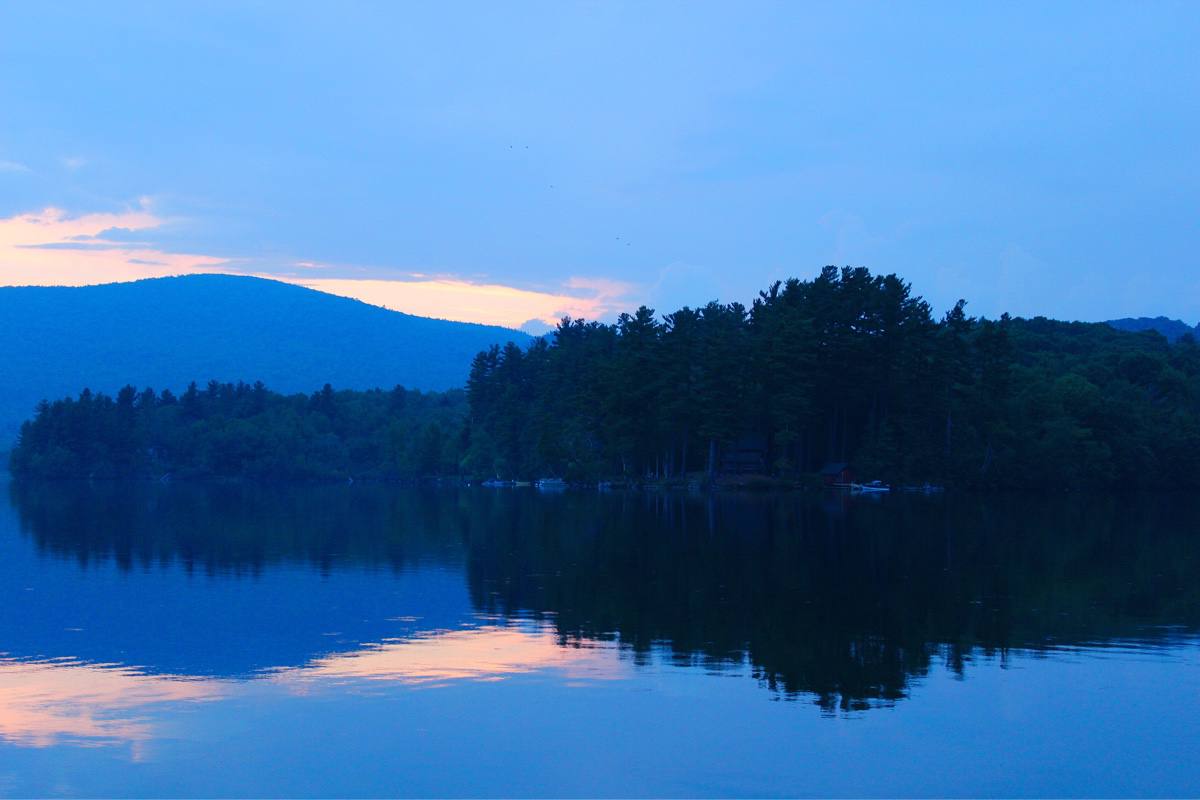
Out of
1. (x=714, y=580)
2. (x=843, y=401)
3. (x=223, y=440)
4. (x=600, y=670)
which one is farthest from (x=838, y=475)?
(x=223, y=440)

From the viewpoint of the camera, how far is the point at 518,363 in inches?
5404

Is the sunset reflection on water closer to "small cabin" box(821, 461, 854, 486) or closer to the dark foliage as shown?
"small cabin" box(821, 461, 854, 486)

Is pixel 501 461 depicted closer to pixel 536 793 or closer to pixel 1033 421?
pixel 1033 421

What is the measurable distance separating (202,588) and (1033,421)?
282ft

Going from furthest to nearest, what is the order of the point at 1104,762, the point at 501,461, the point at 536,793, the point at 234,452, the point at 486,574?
the point at 234,452 → the point at 501,461 → the point at 486,574 → the point at 1104,762 → the point at 536,793

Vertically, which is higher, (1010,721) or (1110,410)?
(1110,410)

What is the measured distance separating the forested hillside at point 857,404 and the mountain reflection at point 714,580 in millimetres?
29224

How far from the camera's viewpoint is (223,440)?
16100cm

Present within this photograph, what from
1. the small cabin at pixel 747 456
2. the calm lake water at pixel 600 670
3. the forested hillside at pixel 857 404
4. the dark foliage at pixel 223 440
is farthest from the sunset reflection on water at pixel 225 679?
the dark foliage at pixel 223 440

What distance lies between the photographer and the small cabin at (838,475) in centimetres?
9350

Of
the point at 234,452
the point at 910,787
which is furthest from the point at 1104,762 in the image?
the point at 234,452

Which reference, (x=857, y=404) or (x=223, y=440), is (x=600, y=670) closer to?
(x=857, y=404)

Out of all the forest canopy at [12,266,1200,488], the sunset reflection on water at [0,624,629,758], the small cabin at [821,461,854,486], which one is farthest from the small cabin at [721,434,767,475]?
the sunset reflection on water at [0,624,629,758]

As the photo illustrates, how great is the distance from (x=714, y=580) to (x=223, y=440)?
14080 cm
